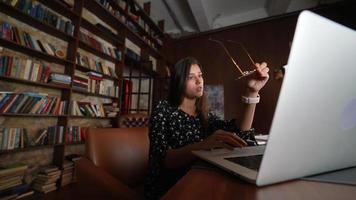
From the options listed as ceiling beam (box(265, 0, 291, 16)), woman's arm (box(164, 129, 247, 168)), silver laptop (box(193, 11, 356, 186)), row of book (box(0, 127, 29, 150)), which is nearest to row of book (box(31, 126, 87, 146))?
row of book (box(0, 127, 29, 150))

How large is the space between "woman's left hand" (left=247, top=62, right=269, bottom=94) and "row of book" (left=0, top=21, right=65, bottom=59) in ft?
6.98

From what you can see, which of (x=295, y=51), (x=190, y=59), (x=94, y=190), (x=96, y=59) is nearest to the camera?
(x=295, y=51)

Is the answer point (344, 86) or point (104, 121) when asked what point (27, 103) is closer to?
point (104, 121)

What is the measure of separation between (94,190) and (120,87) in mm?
2590

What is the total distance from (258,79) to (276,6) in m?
3.81

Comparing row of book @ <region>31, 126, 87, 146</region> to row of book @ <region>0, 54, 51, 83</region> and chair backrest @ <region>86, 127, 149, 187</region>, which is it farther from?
chair backrest @ <region>86, 127, 149, 187</region>

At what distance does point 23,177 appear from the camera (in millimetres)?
2016

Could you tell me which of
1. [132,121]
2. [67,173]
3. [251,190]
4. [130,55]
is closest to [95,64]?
[130,55]

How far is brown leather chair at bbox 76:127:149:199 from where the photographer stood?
706mm

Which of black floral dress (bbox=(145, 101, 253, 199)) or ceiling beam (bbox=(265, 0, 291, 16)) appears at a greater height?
ceiling beam (bbox=(265, 0, 291, 16))

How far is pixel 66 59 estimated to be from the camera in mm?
2400

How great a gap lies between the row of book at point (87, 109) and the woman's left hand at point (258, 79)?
2.32 m

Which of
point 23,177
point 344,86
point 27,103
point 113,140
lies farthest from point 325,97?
point 23,177

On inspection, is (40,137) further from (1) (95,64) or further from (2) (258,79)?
(2) (258,79)
